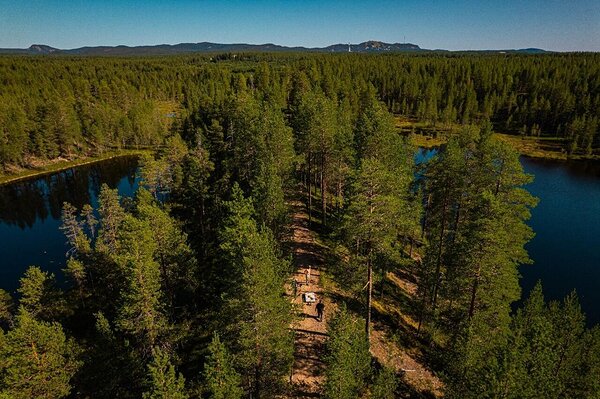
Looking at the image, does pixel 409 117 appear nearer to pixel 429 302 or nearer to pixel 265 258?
pixel 429 302

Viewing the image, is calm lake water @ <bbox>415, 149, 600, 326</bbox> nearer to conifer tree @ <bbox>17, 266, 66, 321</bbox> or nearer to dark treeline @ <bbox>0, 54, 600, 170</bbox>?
dark treeline @ <bbox>0, 54, 600, 170</bbox>

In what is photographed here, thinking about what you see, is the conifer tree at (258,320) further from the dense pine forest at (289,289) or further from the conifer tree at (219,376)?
the conifer tree at (219,376)

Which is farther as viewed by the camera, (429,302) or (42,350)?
(429,302)

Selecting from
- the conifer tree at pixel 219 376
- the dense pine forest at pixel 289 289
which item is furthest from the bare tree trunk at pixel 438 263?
the conifer tree at pixel 219 376

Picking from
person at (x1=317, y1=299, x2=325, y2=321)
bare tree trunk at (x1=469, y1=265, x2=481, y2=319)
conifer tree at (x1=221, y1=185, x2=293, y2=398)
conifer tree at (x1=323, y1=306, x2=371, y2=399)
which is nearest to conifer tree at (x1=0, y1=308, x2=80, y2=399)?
conifer tree at (x1=221, y1=185, x2=293, y2=398)

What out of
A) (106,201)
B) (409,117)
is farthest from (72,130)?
(409,117)
